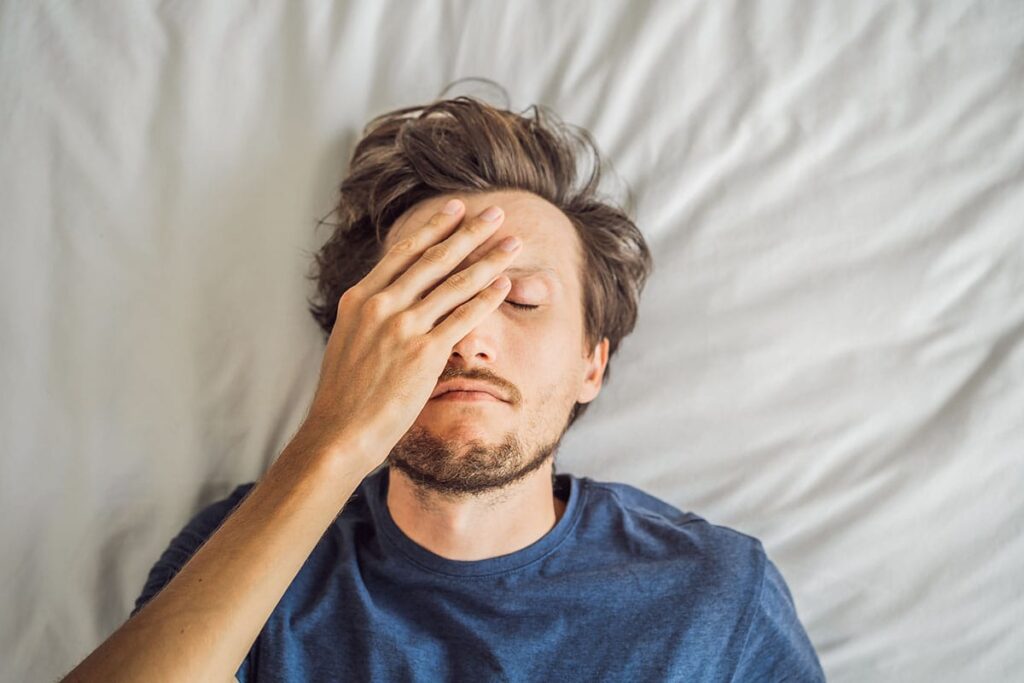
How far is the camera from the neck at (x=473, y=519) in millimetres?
1271

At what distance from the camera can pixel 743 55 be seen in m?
1.45

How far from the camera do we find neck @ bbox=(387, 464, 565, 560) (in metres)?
1.27

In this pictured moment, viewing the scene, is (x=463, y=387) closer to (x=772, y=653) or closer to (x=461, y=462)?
(x=461, y=462)

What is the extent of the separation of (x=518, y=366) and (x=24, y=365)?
0.89 m

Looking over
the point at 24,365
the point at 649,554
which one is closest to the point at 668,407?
the point at 649,554

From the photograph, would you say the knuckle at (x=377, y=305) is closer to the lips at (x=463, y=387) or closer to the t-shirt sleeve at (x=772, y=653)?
the lips at (x=463, y=387)

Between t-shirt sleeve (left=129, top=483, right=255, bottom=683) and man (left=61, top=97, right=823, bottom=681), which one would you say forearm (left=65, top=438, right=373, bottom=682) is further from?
t-shirt sleeve (left=129, top=483, right=255, bottom=683)

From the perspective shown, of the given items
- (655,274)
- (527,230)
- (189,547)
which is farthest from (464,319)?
(189,547)

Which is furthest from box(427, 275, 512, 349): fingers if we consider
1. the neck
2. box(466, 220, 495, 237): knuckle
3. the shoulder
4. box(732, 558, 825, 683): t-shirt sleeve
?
box(732, 558, 825, 683): t-shirt sleeve

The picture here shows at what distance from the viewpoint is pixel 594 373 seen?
1423 mm

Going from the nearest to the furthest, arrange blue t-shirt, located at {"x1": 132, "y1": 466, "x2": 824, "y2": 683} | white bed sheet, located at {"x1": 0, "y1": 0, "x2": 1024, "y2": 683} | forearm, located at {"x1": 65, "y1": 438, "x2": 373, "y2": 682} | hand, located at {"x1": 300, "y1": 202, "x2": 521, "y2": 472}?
1. forearm, located at {"x1": 65, "y1": 438, "x2": 373, "y2": 682}
2. hand, located at {"x1": 300, "y1": 202, "x2": 521, "y2": 472}
3. blue t-shirt, located at {"x1": 132, "y1": 466, "x2": 824, "y2": 683}
4. white bed sheet, located at {"x1": 0, "y1": 0, "x2": 1024, "y2": 683}

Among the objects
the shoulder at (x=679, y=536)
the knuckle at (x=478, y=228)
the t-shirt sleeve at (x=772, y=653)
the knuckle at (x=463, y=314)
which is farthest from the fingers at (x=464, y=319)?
the t-shirt sleeve at (x=772, y=653)

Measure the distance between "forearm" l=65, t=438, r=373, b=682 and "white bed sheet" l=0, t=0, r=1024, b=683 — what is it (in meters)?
0.46

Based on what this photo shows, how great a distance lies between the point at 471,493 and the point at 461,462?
0.26 ft
